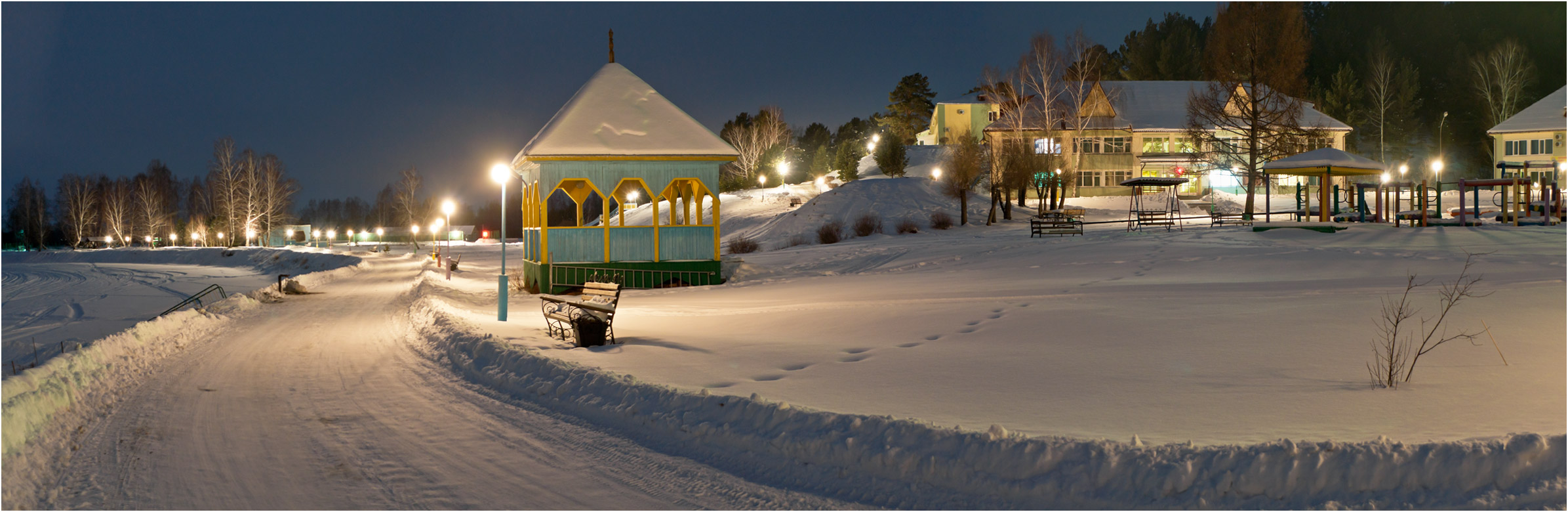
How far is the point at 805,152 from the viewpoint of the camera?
84250mm

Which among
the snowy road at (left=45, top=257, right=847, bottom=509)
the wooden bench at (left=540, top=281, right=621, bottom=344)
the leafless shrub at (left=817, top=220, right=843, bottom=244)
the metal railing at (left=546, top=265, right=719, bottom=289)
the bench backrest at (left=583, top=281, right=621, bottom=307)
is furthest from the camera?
the leafless shrub at (left=817, top=220, right=843, bottom=244)

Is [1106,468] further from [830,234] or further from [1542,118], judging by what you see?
[1542,118]

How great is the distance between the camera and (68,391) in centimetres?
833

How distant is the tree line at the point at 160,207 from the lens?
253 feet

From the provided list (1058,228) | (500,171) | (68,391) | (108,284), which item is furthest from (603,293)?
(108,284)

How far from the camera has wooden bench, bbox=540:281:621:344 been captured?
36.7 ft

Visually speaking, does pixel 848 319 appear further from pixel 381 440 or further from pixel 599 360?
pixel 381 440

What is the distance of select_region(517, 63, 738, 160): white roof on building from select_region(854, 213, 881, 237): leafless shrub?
68.3ft

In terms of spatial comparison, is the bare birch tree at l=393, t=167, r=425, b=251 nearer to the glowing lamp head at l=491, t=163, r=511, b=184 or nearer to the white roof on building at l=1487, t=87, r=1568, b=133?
the glowing lamp head at l=491, t=163, r=511, b=184

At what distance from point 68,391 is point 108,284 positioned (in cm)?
4012

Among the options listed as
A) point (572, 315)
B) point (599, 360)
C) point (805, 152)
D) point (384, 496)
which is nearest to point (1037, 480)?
point (384, 496)

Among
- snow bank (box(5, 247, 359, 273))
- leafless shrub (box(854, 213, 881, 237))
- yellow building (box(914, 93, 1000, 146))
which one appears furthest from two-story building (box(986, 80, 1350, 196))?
snow bank (box(5, 247, 359, 273))

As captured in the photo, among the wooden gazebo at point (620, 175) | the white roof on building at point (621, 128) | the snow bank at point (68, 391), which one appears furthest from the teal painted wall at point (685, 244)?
the snow bank at point (68, 391)

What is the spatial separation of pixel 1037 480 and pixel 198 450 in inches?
251
